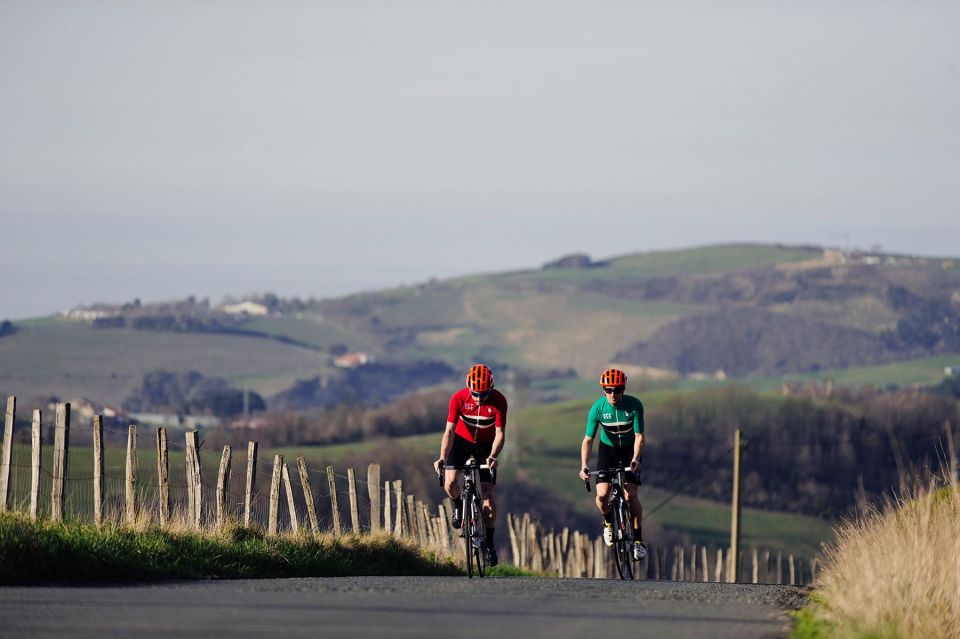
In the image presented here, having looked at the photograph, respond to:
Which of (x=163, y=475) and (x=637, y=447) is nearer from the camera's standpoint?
(x=637, y=447)

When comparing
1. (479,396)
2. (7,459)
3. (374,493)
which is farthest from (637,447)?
(374,493)

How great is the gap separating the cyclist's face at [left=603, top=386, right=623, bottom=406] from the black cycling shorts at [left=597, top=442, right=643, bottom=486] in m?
0.54

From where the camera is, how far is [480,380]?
15.5 meters

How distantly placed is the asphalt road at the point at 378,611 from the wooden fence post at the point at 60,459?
337 cm

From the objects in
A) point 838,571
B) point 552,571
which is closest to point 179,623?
point 838,571

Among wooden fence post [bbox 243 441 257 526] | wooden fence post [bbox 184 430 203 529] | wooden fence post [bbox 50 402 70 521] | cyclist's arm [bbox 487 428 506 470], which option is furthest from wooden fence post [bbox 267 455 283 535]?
cyclist's arm [bbox 487 428 506 470]

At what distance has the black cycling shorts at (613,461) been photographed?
1709 centimetres

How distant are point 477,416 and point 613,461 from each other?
202cm

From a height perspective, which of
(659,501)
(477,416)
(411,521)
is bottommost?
(659,501)

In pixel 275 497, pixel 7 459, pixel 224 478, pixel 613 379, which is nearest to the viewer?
pixel 613 379

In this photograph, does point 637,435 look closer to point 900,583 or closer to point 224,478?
point 224,478

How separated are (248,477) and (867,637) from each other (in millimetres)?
9973

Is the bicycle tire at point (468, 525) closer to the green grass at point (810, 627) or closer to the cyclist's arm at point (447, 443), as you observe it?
the cyclist's arm at point (447, 443)

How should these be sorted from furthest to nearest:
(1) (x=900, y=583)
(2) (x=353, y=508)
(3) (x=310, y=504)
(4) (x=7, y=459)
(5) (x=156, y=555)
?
(2) (x=353, y=508), (3) (x=310, y=504), (4) (x=7, y=459), (5) (x=156, y=555), (1) (x=900, y=583)
